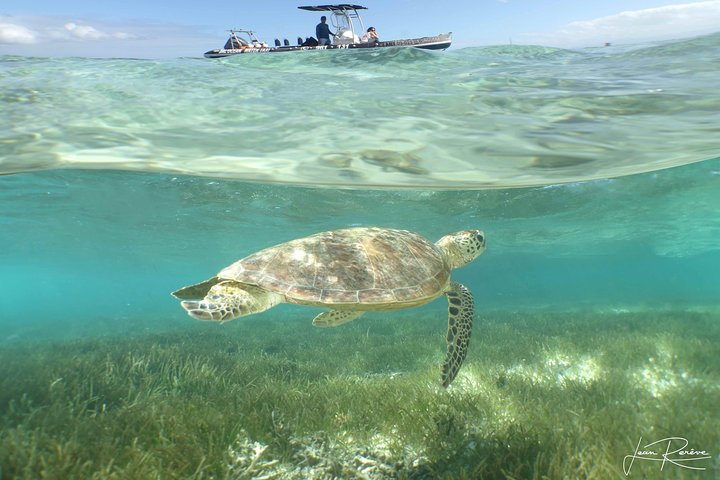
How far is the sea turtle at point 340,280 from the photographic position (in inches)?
199

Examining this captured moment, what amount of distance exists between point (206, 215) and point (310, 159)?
1942cm

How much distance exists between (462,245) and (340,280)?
9.21ft

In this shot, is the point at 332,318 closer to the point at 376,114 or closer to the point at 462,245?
the point at 462,245

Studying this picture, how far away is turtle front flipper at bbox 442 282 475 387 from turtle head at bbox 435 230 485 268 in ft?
1.80

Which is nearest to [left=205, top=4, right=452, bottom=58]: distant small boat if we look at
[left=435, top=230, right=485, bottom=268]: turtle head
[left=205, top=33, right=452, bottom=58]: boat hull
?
[left=205, top=33, right=452, bottom=58]: boat hull

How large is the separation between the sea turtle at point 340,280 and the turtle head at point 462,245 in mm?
745

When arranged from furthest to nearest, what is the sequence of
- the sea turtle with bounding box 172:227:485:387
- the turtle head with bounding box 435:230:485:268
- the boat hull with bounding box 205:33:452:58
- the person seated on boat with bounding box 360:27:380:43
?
1. the person seated on boat with bounding box 360:27:380:43
2. the boat hull with bounding box 205:33:452:58
3. the turtle head with bounding box 435:230:485:268
4. the sea turtle with bounding box 172:227:485:387

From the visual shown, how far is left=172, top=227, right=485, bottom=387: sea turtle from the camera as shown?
5055 millimetres

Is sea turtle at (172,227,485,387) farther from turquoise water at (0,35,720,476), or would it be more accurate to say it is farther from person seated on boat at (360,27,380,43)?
person seated on boat at (360,27,380,43)

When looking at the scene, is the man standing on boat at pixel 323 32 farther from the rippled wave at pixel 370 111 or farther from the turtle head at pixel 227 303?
the turtle head at pixel 227 303

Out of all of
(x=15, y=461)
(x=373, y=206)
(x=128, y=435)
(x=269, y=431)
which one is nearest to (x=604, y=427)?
(x=269, y=431)

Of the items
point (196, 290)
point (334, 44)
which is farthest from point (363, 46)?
point (196, 290)

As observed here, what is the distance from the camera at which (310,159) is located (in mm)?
10109

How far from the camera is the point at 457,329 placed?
627 centimetres
